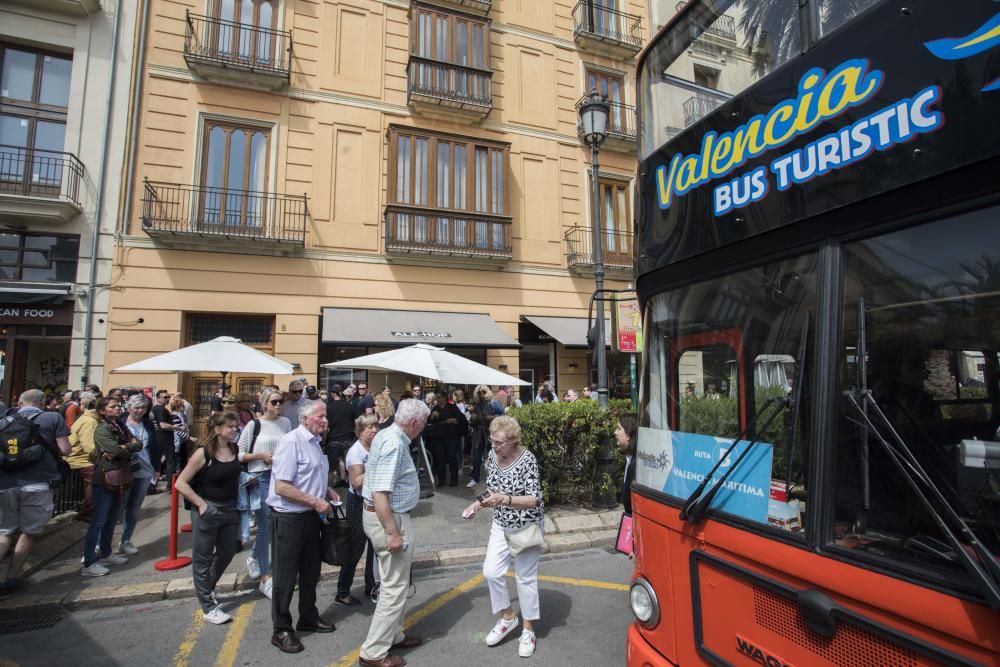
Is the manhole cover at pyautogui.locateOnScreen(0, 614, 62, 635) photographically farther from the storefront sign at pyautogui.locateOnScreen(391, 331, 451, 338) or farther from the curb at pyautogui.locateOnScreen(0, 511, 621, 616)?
the storefront sign at pyautogui.locateOnScreen(391, 331, 451, 338)

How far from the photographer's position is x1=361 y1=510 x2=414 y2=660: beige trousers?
3.27 metres

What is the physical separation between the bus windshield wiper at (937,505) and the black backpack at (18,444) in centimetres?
601

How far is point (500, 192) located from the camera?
1388cm

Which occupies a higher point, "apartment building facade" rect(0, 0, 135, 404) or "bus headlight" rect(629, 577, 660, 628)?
"apartment building facade" rect(0, 0, 135, 404)

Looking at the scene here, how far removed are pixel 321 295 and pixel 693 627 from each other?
11538mm

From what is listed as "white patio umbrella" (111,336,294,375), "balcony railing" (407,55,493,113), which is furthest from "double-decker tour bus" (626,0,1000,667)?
"balcony railing" (407,55,493,113)

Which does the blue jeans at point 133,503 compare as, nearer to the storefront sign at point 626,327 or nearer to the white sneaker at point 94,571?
the white sneaker at point 94,571

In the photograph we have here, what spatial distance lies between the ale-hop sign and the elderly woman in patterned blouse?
6.87 feet

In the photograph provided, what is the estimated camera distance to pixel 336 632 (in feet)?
12.6

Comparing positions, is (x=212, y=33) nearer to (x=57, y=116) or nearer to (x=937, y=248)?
(x=57, y=116)

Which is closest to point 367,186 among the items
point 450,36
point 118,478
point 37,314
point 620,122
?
point 450,36

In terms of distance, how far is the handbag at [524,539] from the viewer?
11.5 ft

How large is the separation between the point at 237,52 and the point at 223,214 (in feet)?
13.0

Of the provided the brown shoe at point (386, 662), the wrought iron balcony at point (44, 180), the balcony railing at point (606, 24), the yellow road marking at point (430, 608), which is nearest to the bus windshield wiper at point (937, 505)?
the brown shoe at point (386, 662)
